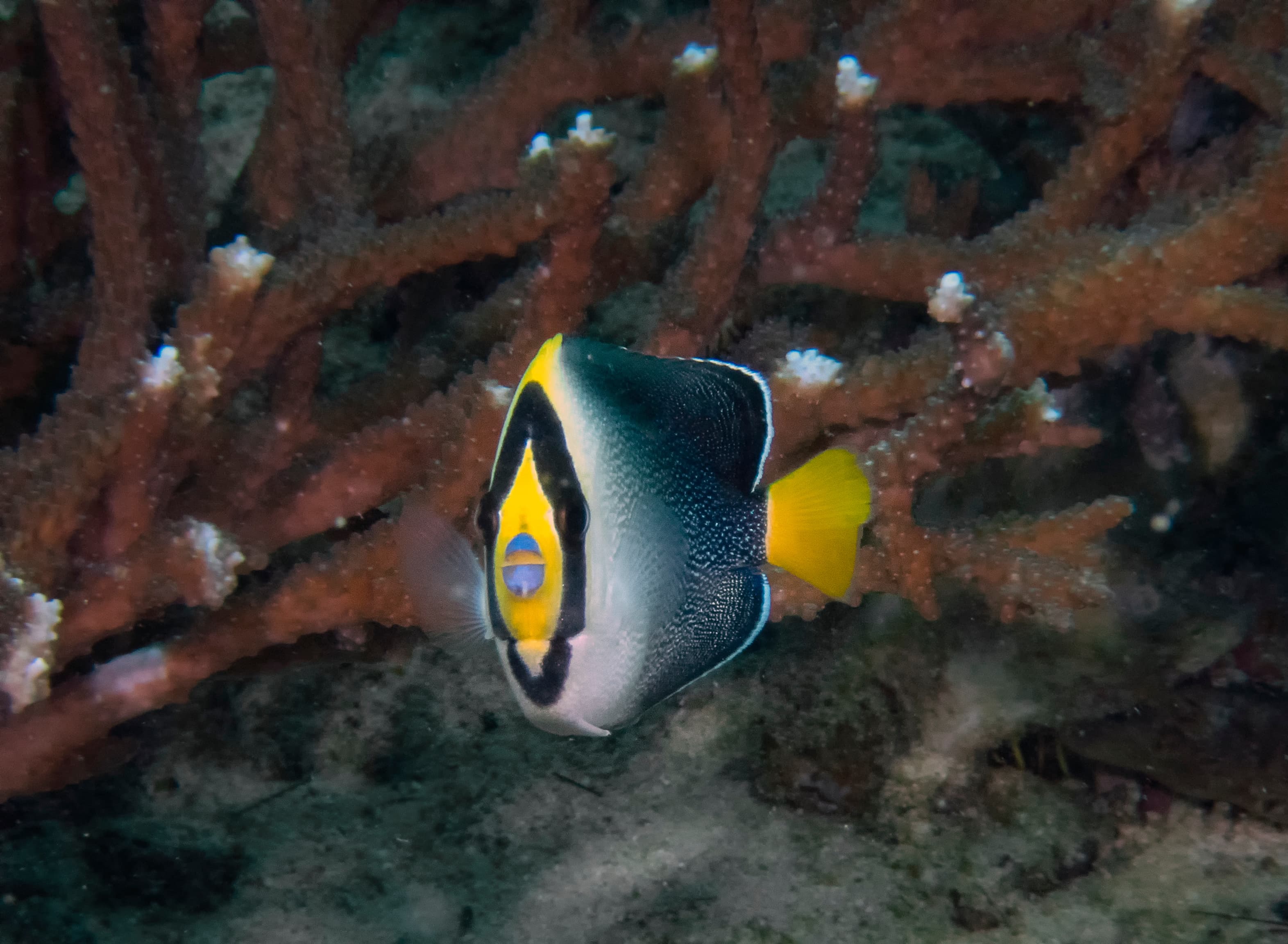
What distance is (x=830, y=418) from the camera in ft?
6.96

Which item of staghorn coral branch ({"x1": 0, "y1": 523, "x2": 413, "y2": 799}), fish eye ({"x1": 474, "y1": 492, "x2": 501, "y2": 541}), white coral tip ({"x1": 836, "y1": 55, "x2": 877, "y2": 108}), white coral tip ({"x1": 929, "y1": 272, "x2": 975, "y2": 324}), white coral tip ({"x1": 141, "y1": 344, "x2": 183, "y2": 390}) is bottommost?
staghorn coral branch ({"x1": 0, "y1": 523, "x2": 413, "y2": 799})

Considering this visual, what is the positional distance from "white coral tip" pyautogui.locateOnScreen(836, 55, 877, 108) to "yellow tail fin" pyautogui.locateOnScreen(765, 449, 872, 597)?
119 centimetres

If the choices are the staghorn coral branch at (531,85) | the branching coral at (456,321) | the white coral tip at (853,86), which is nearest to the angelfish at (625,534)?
the branching coral at (456,321)

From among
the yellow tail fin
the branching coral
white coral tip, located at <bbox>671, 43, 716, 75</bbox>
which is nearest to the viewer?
the yellow tail fin

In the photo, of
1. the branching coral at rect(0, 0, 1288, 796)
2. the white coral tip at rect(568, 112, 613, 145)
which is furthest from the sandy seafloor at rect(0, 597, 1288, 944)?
the white coral tip at rect(568, 112, 613, 145)

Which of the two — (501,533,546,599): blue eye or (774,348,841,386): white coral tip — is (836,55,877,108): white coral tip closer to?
(774,348,841,386): white coral tip

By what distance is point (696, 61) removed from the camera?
2.30 metres

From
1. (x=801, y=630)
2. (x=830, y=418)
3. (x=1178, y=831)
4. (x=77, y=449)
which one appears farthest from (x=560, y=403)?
A: (x=1178, y=831)

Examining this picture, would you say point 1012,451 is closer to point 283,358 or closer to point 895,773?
point 895,773

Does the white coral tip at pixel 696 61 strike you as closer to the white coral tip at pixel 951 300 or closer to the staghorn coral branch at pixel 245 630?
the white coral tip at pixel 951 300

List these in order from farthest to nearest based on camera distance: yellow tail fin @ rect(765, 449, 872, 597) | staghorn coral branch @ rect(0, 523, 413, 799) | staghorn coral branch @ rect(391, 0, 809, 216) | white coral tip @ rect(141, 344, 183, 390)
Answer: staghorn coral branch @ rect(391, 0, 809, 216) < staghorn coral branch @ rect(0, 523, 413, 799) < white coral tip @ rect(141, 344, 183, 390) < yellow tail fin @ rect(765, 449, 872, 597)

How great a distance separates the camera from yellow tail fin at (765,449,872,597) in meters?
1.40

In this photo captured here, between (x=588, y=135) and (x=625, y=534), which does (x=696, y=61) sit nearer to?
(x=588, y=135)

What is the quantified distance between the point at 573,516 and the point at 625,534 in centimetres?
10
